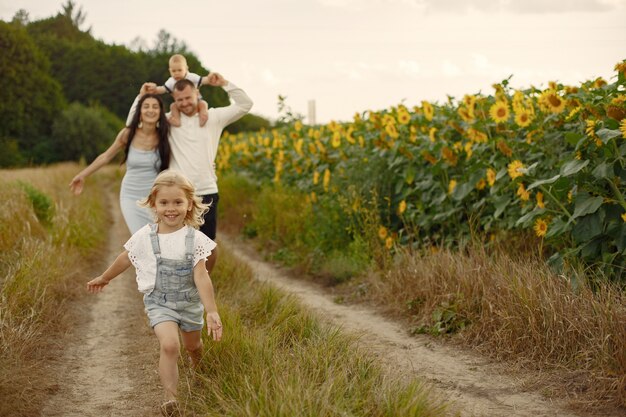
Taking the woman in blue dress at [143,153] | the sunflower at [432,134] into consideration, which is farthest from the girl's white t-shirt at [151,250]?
the sunflower at [432,134]

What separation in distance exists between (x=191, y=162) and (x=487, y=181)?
8.98ft

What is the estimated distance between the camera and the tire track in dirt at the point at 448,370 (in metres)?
4.29

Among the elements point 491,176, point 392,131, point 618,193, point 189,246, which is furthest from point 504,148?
point 189,246

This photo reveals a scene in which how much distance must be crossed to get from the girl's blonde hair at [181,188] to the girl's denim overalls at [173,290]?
0.41ft

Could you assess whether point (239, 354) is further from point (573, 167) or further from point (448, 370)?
point (573, 167)

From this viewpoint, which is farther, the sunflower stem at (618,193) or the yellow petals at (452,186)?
the yellow petals at (452,186)

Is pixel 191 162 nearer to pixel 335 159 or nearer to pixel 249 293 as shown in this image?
pixel 249 293

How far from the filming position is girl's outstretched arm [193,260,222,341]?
3913mm

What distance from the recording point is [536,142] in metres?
6.54

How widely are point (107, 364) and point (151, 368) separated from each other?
0.48 metres

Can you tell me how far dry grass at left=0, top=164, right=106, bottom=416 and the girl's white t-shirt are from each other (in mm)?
943

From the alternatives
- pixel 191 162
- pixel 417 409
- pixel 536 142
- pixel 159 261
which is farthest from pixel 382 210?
pixel 417 409

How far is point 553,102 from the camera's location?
239 inches

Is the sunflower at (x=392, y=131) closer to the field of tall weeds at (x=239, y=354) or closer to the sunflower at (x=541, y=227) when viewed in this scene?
the field of tall weeds at (x=239, y=354)
